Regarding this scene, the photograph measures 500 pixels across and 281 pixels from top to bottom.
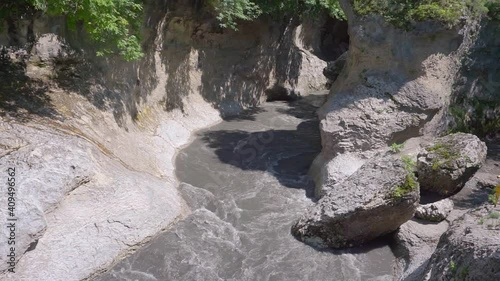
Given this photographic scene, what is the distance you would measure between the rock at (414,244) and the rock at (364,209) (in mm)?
238

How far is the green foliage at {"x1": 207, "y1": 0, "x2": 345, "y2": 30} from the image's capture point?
15.6m

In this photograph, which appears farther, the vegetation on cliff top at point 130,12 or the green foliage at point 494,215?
the vegetation on cliff top at point 130,12

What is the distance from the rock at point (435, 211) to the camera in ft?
32.1

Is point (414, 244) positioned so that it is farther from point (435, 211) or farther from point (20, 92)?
point (20, 92)

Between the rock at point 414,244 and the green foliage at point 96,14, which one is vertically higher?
the green foliage at point 96,14

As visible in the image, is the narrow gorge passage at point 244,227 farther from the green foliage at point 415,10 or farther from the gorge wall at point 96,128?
the green foliage at point 415,10

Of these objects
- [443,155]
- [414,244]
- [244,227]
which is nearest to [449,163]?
[443,155]

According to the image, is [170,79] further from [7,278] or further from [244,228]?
[7,278]

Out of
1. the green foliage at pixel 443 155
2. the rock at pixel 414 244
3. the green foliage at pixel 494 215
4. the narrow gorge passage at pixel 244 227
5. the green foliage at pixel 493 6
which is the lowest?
the narrow gorge passage at pixel 244 227

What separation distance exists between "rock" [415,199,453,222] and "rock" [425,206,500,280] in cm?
243

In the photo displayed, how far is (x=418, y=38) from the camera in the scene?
39.1 ft

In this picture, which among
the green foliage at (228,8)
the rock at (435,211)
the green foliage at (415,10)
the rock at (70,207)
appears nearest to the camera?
the rock at (70,207)

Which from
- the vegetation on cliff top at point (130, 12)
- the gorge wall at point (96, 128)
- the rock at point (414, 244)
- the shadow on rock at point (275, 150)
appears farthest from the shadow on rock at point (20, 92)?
the rock at point (414, 244)

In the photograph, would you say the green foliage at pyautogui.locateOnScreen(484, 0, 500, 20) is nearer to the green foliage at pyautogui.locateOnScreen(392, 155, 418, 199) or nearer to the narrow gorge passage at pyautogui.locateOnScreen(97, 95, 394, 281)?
the narrow gorge passage at pyautogui.locateOnScreen(97, 95, 394, 281)
